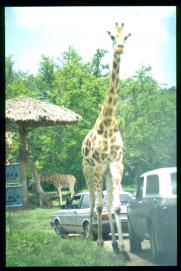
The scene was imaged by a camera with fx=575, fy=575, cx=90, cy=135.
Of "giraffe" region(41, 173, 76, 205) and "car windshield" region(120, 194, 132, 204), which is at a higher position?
"giraffe" region(41, 173, 76, 205)

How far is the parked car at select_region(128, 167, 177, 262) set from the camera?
8023mm

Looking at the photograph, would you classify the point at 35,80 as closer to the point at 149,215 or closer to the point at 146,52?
the point at 146,52

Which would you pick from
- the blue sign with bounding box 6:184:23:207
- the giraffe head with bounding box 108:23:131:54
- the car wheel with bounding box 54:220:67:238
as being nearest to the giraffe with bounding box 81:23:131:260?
the giraffe head with bounding box 108:23:131:54

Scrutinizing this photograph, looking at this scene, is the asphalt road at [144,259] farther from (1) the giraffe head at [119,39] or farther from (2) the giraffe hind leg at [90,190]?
(1) the giraffe head at [119,39]

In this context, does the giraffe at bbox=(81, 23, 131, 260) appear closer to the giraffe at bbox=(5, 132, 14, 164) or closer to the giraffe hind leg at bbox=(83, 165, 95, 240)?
the giraffe hind leg at bbox=(83, 165, 95, 240)

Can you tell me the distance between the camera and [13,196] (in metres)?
9.07

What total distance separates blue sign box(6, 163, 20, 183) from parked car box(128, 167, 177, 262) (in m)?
1.85

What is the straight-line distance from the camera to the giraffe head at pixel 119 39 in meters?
8.90

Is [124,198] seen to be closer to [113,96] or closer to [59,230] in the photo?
[59,230]

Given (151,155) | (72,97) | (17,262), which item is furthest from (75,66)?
(17,262)

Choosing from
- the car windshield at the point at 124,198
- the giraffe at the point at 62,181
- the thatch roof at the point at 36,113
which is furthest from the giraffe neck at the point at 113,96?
the car windshield at the point at 124,198

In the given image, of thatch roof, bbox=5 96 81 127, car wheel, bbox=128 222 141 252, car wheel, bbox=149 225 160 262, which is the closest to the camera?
car wheel, bbox=149 225 160 262

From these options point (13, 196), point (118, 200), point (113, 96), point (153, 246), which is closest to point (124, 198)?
point (118, 200)
